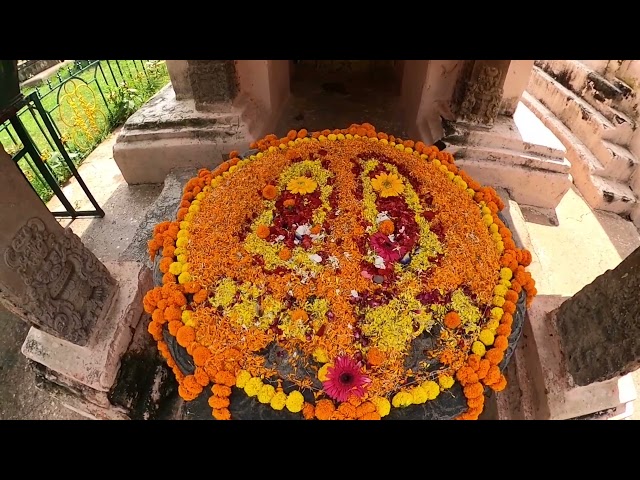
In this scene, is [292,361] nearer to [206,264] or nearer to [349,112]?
[206,264]

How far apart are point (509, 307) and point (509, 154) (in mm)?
2232

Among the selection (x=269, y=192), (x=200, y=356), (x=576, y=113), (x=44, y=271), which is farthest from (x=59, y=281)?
(x=576, y=113)

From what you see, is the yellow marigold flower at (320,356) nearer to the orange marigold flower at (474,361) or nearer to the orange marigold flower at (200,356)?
the orange marigold flower at (200,356)

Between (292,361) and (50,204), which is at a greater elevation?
(292,361)

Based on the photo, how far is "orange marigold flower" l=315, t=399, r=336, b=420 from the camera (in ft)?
7.02

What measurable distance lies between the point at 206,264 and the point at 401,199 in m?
1.53

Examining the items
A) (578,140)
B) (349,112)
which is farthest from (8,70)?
(578,140)

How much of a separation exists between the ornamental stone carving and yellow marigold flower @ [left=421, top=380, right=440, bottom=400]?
2203 mm

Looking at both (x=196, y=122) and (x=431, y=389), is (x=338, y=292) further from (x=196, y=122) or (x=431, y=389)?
(x=196, y=122)

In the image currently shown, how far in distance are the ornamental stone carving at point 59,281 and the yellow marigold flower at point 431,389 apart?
7.23 ft

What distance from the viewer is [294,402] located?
218 cm

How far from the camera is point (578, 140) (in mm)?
5121

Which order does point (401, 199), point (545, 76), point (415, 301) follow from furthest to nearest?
1. point (545, 76)
2. point (401, 199)
3. point (415, 301)

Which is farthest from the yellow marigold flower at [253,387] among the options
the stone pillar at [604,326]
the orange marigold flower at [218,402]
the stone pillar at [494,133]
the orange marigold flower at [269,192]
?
the stone pillar at [494,133]
